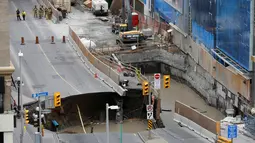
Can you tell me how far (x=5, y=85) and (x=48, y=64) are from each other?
3378 cm

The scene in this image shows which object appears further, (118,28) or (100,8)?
(100,8)

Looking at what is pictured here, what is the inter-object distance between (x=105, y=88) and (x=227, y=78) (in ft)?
34.3

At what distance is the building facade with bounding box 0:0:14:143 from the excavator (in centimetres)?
4140

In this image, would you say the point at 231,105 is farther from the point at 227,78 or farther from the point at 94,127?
the point at 94,127

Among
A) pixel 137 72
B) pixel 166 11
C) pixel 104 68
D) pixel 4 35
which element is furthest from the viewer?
pixel 166 11

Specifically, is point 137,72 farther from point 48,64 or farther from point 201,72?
point 48,64

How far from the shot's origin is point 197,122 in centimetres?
6769

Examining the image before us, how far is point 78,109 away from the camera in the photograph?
7844 centimetres

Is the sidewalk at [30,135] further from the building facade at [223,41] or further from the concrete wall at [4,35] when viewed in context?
the building facade at [223,41]

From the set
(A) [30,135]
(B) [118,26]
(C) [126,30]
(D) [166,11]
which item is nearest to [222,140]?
(A) [30,135]

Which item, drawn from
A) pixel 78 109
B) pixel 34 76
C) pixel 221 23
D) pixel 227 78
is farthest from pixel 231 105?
pixel 34 76

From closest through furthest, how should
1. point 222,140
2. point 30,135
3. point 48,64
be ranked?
point 222,140 < point 30,135 < point 48,64

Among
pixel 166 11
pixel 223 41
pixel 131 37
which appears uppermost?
pixel 166 11

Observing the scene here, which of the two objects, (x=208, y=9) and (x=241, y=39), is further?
(x=208, y=9)
